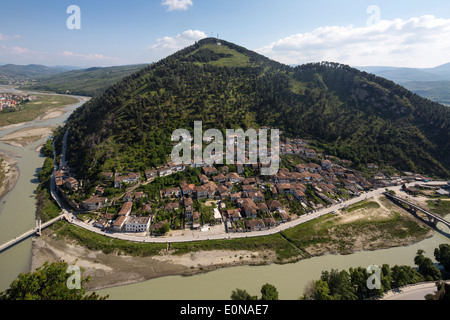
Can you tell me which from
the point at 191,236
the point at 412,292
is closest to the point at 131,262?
the point at 191,236

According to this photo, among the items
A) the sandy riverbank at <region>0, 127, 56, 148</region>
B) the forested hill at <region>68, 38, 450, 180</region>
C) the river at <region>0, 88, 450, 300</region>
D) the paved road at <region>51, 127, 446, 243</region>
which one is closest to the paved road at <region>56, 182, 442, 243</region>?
the paved road at <region>51, 127, 446, 243</region>

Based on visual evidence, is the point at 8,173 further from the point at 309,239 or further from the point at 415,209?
the point at 415,209

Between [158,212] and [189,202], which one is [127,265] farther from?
[189,202]

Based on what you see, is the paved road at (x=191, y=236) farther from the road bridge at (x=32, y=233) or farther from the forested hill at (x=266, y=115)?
the forested hill at (x=266, y=115)

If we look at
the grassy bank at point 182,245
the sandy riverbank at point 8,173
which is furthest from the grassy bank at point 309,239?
the sandy riverbank at point 8,173

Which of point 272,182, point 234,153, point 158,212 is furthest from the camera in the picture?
point 234,153

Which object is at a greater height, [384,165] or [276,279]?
[384,165]

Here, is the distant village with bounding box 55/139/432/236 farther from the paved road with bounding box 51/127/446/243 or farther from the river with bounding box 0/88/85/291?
the river with bounding box 0/88/85/291

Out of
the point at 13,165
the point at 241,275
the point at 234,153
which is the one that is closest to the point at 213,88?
the point at 234,153
